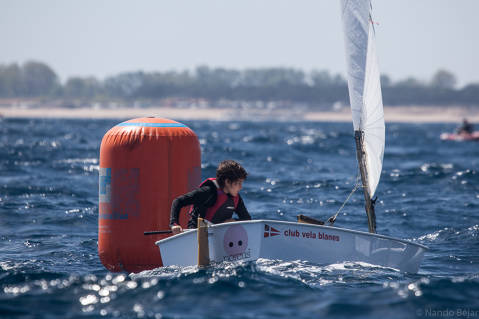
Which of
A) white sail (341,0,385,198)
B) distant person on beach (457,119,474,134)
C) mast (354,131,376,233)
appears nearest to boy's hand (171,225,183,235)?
mast (354,131,376,233)

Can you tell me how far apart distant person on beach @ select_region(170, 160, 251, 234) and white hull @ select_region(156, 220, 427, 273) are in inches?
13.4

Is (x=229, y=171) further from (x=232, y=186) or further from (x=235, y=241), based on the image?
(x=235, y=241)

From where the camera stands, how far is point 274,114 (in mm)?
168000

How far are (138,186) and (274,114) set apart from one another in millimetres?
161676

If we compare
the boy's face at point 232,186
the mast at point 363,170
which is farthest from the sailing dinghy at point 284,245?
the mast at point 363,170

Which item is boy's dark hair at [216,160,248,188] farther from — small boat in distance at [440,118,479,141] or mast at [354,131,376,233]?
small boat in distance at [440,118,479,141]

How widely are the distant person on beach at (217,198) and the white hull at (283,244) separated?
34cm

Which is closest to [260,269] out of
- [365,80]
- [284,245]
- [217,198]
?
[284,245]

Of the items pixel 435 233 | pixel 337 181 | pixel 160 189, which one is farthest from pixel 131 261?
pixel 337 181

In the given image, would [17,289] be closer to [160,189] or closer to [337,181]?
[160,189]

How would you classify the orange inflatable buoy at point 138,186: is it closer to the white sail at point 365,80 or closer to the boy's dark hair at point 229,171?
the boy's dark hair at point 229,171

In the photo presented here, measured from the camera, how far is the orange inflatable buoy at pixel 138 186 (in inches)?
278

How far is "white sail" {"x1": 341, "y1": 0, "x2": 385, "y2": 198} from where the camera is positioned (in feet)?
25.4

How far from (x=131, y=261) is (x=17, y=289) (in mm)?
1225
